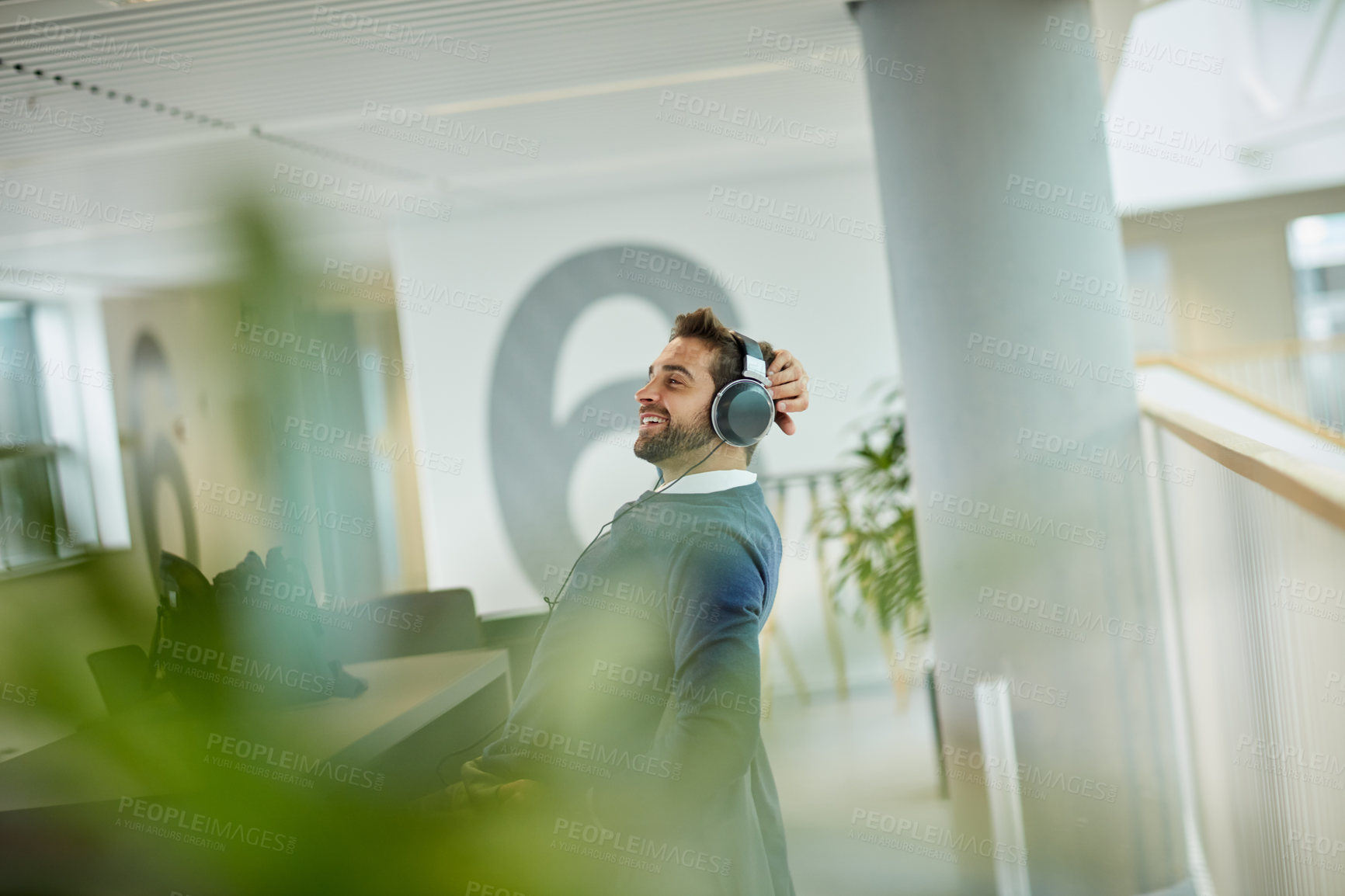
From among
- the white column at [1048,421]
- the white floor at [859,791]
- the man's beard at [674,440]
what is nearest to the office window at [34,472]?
the man's beard at [674,440]

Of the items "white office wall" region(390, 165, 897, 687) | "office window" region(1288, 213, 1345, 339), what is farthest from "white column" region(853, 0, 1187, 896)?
"office window" region(1288, 213, 1345, 339)

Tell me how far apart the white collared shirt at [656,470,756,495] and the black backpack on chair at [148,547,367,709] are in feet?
3.36

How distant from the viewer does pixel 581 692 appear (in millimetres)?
576

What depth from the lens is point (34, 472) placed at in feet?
0.97

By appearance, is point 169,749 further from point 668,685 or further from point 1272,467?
point 1272,467

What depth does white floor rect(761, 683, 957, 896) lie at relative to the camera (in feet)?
10.0

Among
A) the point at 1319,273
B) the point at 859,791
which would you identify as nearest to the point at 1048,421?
the point at 859,791

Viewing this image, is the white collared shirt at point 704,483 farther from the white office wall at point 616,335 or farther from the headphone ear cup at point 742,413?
the white office wall at point 616,335

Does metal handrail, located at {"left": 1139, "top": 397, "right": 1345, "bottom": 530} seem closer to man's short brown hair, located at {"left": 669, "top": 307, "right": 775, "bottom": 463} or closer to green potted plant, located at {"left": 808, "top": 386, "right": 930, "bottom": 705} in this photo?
man's short brown hair, located at {"left": 669, "top": 307, "right": 775, "bottom": 463}

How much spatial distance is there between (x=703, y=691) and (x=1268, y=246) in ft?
33.3

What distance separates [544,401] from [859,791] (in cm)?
296

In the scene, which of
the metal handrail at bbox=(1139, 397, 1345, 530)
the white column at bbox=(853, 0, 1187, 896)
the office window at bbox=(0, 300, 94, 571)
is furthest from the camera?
the white column at bbox=(853, 0, 1187, 896)

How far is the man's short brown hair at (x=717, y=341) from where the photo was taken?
1.43 meters

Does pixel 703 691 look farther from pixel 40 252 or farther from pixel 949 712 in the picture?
pixel 40 252
